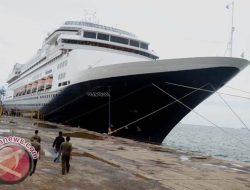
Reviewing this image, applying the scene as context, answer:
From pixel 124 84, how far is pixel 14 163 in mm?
19452

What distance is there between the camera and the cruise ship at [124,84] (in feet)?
72.5

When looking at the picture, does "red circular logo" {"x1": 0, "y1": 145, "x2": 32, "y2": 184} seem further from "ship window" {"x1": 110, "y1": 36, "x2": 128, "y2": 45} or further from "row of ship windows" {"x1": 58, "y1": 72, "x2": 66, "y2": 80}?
"ship window" {"x1": 110, "y1": 36, "x2": 128, "y2": 45}

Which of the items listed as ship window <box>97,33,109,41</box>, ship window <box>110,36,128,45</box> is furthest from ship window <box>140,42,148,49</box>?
ship window <box>97,33,109,41</box>

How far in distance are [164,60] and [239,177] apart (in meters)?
9.70

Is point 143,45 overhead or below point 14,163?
overhead

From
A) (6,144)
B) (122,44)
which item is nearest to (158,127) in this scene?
(122,44)

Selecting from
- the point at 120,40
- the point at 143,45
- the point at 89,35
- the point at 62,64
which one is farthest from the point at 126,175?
the point at 143,45

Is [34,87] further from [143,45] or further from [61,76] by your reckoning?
[143,45]

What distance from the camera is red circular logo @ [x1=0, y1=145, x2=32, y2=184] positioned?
4.14m

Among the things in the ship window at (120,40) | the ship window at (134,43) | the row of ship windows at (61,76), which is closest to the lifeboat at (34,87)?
the row of ship windows at (61,76)

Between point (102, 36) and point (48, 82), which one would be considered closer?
point (102, 36)

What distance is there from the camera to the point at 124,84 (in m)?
23.5

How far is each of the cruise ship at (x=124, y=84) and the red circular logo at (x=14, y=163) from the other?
1796cm

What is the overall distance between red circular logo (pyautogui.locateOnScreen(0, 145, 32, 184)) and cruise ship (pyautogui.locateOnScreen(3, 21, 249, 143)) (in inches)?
707
